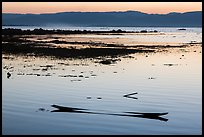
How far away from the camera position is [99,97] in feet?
55.3

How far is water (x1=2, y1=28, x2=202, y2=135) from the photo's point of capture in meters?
11.9

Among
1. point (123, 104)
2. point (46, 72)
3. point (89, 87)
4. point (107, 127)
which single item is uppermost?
point (46, 72)

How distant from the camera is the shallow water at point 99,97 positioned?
1198 cm

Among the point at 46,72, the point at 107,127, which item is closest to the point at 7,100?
the point at 107,127

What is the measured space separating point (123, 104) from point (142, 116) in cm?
230

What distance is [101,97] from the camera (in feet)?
55.2

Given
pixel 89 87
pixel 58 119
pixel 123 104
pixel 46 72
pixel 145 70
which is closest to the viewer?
pixel 58 119

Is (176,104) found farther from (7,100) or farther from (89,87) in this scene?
(7,100)

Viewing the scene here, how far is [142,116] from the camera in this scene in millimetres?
13062

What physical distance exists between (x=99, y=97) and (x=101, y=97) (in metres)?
0.08

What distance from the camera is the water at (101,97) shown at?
11.9 m

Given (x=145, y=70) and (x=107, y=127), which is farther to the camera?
(x=145, y=70)

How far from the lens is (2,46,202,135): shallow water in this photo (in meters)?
12.0

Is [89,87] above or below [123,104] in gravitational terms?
above
